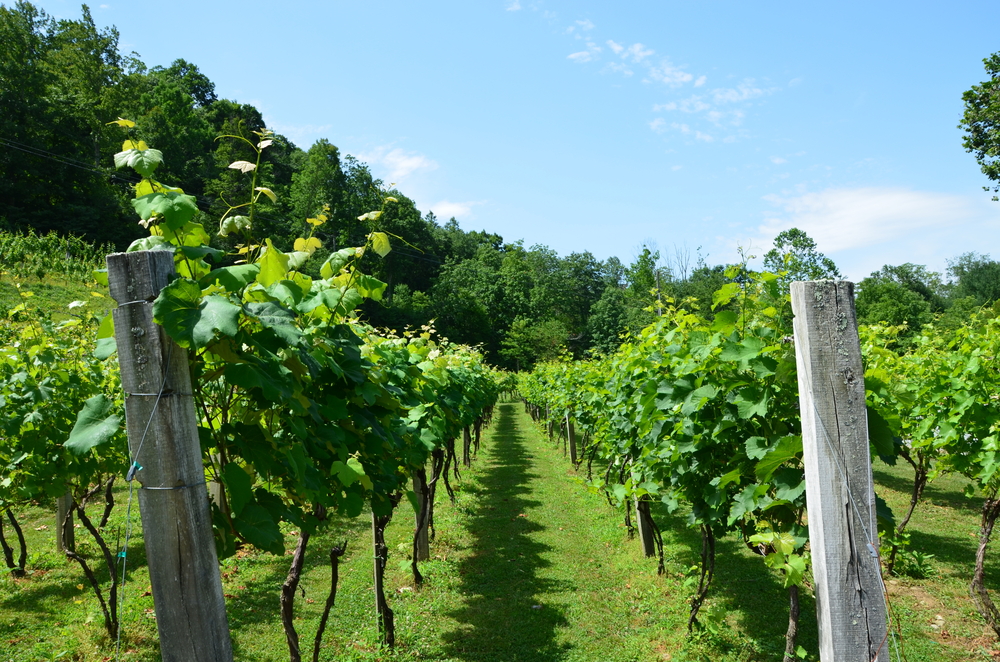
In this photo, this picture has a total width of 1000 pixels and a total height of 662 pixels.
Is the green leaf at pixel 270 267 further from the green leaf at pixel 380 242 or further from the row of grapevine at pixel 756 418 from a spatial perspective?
the row of grapevine at pixel 756 418

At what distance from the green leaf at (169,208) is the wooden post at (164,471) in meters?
0.19

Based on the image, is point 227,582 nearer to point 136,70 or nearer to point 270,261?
point 270,261

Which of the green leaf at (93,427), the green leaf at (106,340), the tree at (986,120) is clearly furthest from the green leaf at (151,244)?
the tree at (986,120)

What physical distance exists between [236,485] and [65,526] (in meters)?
6.20

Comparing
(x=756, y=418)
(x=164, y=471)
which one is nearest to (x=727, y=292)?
(x=756, y=418)

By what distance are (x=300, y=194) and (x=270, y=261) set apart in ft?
182

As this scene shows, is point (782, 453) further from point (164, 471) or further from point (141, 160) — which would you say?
point (141, 160)

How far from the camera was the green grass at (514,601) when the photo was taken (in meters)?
4.88

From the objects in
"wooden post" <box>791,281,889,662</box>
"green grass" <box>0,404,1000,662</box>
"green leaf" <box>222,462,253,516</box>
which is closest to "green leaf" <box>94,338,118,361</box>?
"green leaf" <box>222,462,253,516</box>

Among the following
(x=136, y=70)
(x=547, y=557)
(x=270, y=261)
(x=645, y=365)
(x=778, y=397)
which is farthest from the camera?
(x=136, y=70)

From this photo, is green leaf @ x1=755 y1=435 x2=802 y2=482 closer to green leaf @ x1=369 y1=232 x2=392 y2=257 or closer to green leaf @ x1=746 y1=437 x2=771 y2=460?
green leaf @ x1=746 y1=437 x2=771 y2=460

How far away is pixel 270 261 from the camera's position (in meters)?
2.15

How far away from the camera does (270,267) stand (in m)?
2.15

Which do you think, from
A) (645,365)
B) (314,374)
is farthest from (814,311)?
(645,365)
